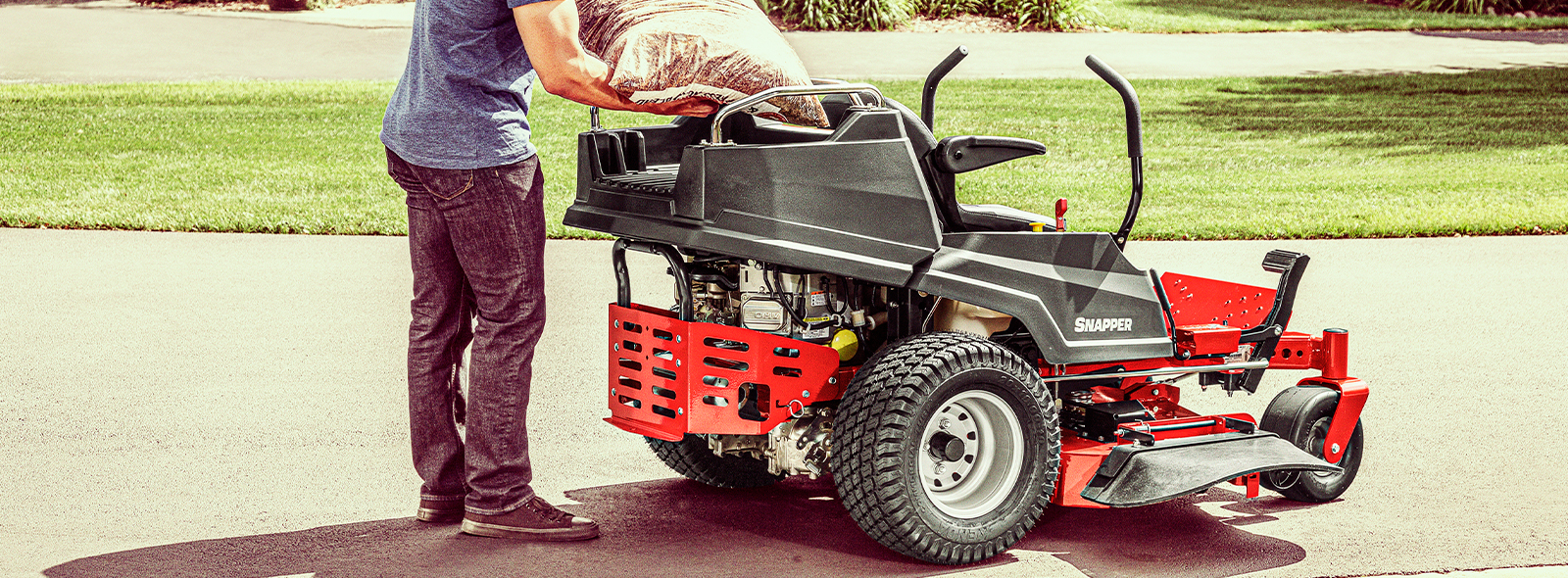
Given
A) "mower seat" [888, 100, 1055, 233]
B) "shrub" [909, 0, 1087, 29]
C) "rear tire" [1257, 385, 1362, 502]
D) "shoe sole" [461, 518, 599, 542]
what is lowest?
"shoe sole" [461, 518, 599, 542]

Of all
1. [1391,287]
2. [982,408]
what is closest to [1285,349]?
[982,408]

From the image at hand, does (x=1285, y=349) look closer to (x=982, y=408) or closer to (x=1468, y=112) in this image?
(x=982, y=408)

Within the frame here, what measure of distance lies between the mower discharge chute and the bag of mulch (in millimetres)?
139

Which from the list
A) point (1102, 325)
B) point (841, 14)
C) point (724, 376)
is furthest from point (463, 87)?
point (841, 14)

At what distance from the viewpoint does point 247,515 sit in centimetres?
475

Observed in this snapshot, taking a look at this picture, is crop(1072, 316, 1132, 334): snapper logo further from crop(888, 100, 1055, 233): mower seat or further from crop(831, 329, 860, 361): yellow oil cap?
crop(831, 329, 860, 361): yellow oil cap

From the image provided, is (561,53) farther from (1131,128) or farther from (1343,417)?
(1343,417)

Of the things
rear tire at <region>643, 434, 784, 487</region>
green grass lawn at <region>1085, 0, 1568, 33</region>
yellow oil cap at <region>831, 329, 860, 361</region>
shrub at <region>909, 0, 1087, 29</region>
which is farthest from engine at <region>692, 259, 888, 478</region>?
green grass lawn at <region>1085, 0, 1568, 33</region>

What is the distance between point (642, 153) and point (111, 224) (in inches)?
253

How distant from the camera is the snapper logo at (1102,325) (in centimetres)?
446

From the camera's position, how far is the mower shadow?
4.28 m

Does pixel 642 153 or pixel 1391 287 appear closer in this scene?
pixel 642 153

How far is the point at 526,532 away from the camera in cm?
447

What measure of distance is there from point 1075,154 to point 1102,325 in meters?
9.74
